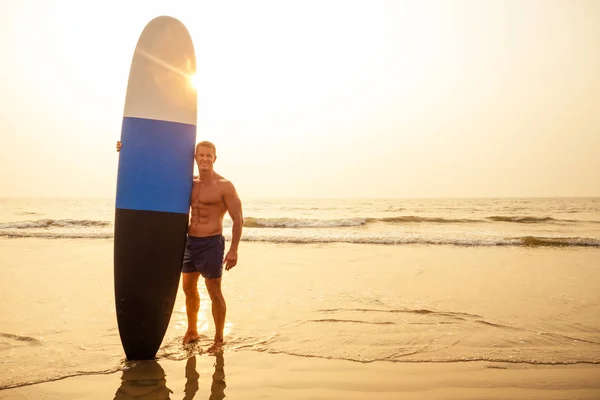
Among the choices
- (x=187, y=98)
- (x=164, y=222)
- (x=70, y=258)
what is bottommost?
(x=70, y=258)

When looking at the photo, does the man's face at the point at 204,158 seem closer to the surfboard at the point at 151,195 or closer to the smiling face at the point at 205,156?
the smiling face at the point at 205,156

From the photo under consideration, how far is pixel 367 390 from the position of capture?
8.75ft

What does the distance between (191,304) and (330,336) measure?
4.45 feet

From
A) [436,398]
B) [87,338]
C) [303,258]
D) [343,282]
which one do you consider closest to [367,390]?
[436,398]

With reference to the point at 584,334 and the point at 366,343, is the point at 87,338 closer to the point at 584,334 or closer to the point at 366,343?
the point at 366,343

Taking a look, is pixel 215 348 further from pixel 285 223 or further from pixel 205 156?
pixel 285 223

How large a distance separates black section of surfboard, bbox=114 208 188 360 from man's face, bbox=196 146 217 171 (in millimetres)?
492

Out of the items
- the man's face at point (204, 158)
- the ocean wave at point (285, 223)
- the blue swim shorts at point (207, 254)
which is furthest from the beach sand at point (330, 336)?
the ocean wave at point (285, 223)

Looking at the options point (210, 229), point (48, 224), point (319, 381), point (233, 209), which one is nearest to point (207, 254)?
point (210, 229)

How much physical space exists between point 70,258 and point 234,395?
7.31m

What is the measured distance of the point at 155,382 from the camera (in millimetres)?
2787

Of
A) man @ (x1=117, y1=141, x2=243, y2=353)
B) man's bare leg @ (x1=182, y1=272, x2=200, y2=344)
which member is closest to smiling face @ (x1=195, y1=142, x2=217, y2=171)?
man @ (x1=117, y1=141, x2=243, y2=353)

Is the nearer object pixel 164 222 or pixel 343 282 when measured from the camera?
pixel 164 222

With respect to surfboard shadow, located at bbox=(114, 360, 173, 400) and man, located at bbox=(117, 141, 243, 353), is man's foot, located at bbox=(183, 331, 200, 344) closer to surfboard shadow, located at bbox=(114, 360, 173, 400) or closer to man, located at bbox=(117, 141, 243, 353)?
man, located at bbox=(117, 141, 243, 353)
